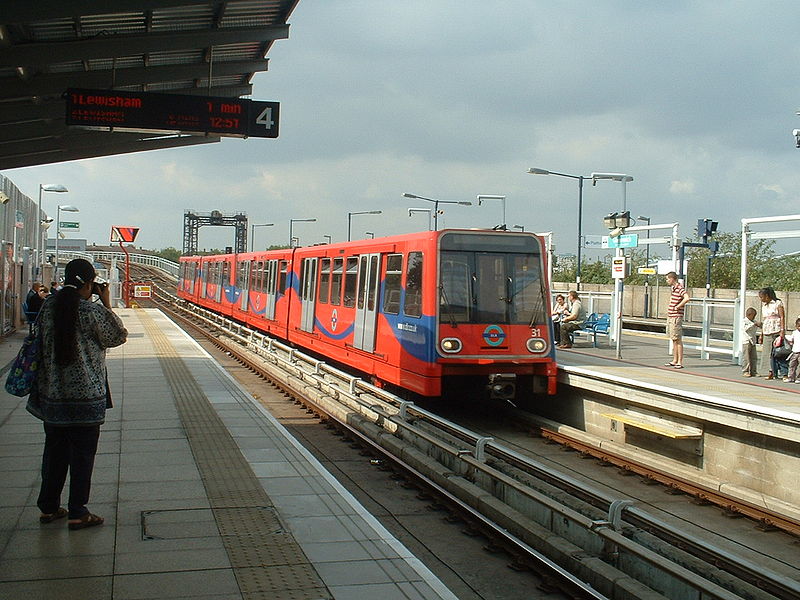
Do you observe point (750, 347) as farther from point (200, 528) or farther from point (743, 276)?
point (200, 528)

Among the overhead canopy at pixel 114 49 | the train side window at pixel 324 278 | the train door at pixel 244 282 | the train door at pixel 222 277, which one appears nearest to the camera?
the overhead canopy at pixel 114 49

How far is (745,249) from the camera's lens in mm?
15859

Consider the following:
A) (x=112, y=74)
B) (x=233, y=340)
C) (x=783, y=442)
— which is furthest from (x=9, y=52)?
(x=233, y=340)

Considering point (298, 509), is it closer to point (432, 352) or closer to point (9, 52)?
point (432, 352)

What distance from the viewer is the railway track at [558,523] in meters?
5.83

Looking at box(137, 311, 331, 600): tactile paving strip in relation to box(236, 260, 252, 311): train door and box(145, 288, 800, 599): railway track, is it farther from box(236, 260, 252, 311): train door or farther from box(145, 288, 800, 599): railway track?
box(236, 260, 252, 311): train door

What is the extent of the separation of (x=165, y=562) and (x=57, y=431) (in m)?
1.29

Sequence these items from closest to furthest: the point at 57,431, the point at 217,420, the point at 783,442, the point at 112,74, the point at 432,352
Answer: the point at 57,431
the point at 783,442
the point at 217,420
the point at 432,352
the point at 112,74

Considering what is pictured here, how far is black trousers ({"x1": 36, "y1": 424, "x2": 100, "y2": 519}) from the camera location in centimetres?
602

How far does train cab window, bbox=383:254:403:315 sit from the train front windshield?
120cm

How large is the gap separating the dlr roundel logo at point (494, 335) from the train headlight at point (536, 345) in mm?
455

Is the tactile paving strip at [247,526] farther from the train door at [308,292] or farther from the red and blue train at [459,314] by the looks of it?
the train door at [308,292]

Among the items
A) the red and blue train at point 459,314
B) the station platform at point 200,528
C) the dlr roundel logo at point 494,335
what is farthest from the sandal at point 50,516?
the dlr roundel logo at point 494,335

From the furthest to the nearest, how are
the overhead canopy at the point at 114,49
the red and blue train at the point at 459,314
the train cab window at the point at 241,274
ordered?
the train cab window at the point at 241,274
the red and blue train at the point at 459,314
the overhead canopy at the point at 114,49
